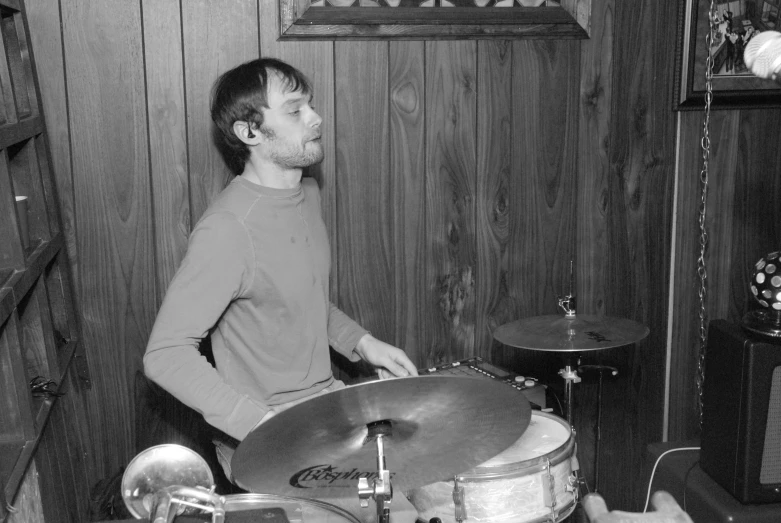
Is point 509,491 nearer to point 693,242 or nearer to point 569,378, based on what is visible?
point 569,378

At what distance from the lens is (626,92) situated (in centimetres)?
247

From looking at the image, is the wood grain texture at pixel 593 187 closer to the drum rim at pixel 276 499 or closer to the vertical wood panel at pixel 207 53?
the vertical wood panel at pixel 207 53

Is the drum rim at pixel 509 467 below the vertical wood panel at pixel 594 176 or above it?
below

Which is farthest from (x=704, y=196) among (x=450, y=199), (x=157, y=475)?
(x=157, y=475)

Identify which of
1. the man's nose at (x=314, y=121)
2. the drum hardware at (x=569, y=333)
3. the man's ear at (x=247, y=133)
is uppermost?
the man's nose at (x=314, y=121)

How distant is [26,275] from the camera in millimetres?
1606

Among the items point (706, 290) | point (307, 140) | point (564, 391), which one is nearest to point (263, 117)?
point (307, 140)

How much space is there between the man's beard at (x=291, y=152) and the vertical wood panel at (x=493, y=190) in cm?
58

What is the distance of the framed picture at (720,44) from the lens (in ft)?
7.99

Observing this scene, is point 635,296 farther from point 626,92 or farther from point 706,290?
point 626,92

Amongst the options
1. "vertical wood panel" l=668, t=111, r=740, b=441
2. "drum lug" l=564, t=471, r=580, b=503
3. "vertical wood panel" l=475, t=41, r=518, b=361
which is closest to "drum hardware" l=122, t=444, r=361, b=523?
"drum lug" l=564, t=471, r=580, b=503

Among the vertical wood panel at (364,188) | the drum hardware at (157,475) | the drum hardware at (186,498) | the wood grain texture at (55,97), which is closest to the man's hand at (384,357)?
the vertical wood panel at (364,188)

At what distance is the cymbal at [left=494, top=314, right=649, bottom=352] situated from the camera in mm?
2100

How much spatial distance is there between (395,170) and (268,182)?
0.44 meters
